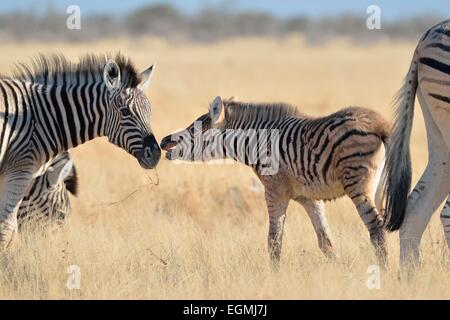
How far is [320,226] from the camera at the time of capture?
8469mm

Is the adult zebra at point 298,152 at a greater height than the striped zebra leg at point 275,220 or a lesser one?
greater

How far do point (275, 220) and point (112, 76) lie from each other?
81.5 inches

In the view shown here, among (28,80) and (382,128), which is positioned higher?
(28,80)

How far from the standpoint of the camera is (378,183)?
26.0 ft

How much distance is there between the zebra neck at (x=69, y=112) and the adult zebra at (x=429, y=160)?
2.81 metres

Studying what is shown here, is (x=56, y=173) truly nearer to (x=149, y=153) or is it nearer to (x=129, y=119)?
(x=129, y=119)

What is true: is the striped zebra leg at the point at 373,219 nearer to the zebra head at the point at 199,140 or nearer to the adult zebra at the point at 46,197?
the zebra head at the point at 199,140

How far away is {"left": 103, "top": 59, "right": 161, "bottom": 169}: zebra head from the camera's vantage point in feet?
27.4

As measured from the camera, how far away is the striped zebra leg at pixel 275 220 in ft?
26.4

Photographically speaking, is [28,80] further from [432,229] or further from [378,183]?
[432,229]

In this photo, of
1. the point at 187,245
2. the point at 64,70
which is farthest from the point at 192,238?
the point at 64,70

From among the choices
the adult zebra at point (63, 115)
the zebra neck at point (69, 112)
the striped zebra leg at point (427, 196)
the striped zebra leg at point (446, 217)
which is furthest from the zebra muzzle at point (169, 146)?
the striped zebra leg at point (446, 217)
